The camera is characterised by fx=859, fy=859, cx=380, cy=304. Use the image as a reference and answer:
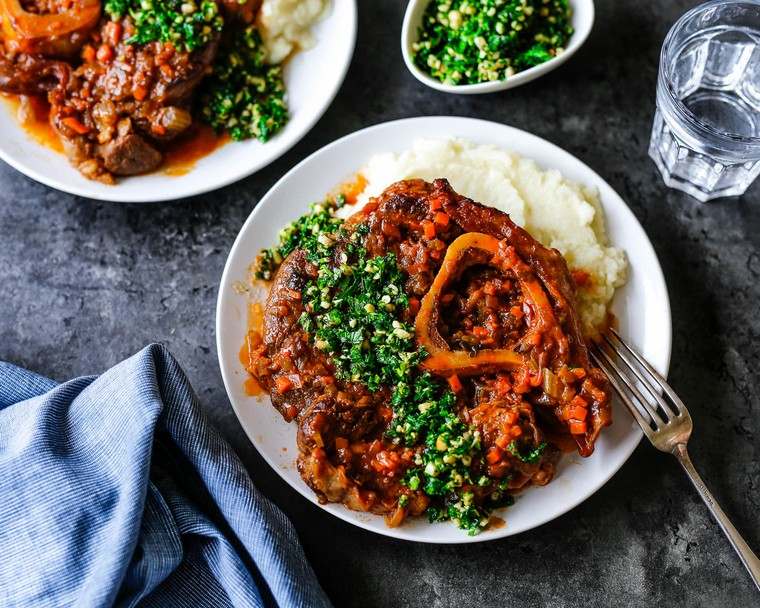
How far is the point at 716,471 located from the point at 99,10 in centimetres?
A: 529

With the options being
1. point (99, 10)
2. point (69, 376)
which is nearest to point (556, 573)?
point (69, 376)

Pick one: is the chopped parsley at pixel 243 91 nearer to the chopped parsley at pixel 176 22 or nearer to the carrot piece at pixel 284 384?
the chopped parsley at pixel 176 22

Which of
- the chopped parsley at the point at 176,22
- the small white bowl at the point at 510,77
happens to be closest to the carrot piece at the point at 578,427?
the small white bowl at the point at 510,77

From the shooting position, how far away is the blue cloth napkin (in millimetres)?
4875

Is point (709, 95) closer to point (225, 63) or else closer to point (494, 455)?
point (494, 455)

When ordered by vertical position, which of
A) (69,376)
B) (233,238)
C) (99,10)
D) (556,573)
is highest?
(99,10)

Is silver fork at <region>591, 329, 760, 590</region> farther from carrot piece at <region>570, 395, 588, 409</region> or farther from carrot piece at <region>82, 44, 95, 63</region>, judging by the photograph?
carrot piece at <region>82, 44, 95, 63</region>

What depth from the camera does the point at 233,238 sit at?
6352 mm

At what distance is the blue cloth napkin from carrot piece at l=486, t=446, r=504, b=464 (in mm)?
1391

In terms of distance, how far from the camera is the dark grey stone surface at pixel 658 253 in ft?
18.6

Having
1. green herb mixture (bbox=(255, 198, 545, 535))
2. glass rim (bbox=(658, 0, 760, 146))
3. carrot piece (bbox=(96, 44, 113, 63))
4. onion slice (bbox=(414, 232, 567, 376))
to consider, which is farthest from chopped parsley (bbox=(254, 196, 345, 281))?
glass rim (bbox=(658, 0, 760, 146))

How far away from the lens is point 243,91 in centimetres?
620

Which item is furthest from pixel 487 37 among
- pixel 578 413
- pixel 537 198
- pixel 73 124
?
pixel 73 124

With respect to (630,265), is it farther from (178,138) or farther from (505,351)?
(178,138)
